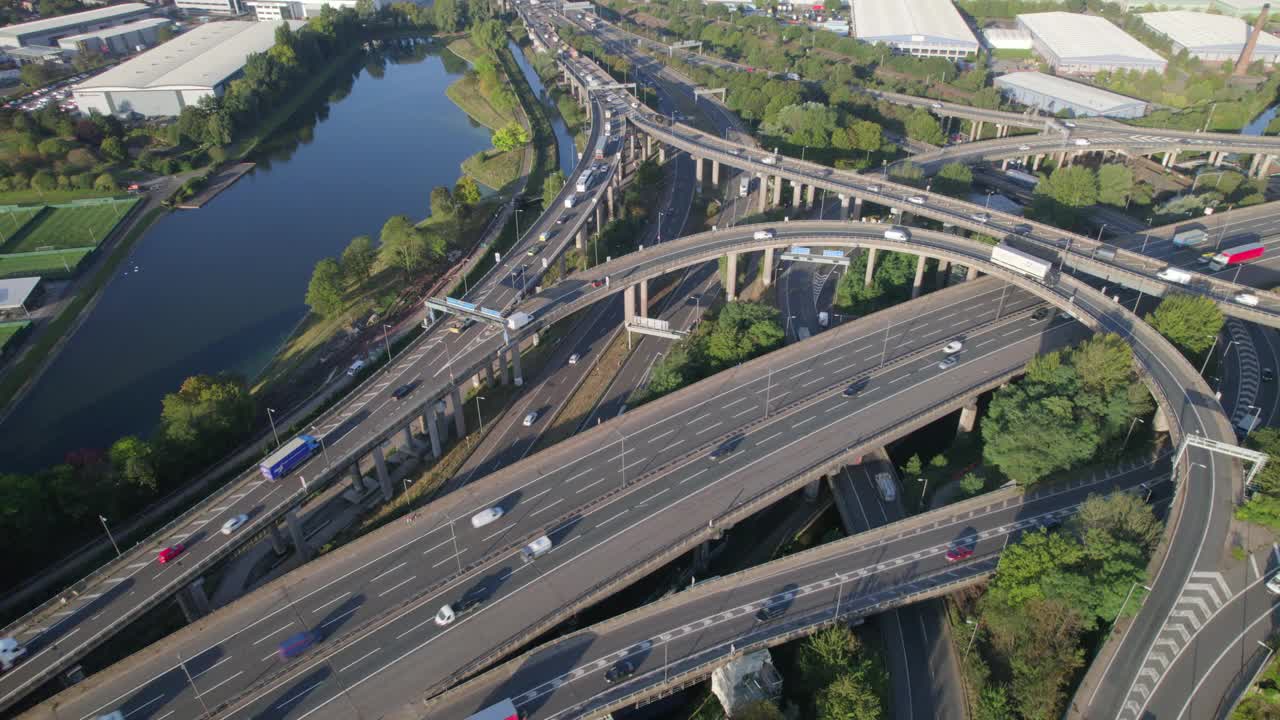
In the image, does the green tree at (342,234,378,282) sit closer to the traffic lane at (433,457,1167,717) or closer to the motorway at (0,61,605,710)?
the motorway at (0,61,605,710)

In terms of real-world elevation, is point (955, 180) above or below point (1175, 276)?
above

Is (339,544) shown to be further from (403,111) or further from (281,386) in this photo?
(403,111)

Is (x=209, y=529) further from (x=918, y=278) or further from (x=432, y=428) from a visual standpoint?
(x=918, y=278)

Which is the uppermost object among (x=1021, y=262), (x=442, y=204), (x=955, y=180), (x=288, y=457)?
(x=955, y=180)

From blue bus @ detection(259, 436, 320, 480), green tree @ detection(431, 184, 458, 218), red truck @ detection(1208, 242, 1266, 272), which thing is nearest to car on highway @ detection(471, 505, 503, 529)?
blue bus @ detection(259, 436, 320, 480)

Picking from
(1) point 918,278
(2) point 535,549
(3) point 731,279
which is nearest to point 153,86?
(3) point 731,279

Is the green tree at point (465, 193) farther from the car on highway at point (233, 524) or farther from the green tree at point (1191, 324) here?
the green tree at point (1191, 324)
